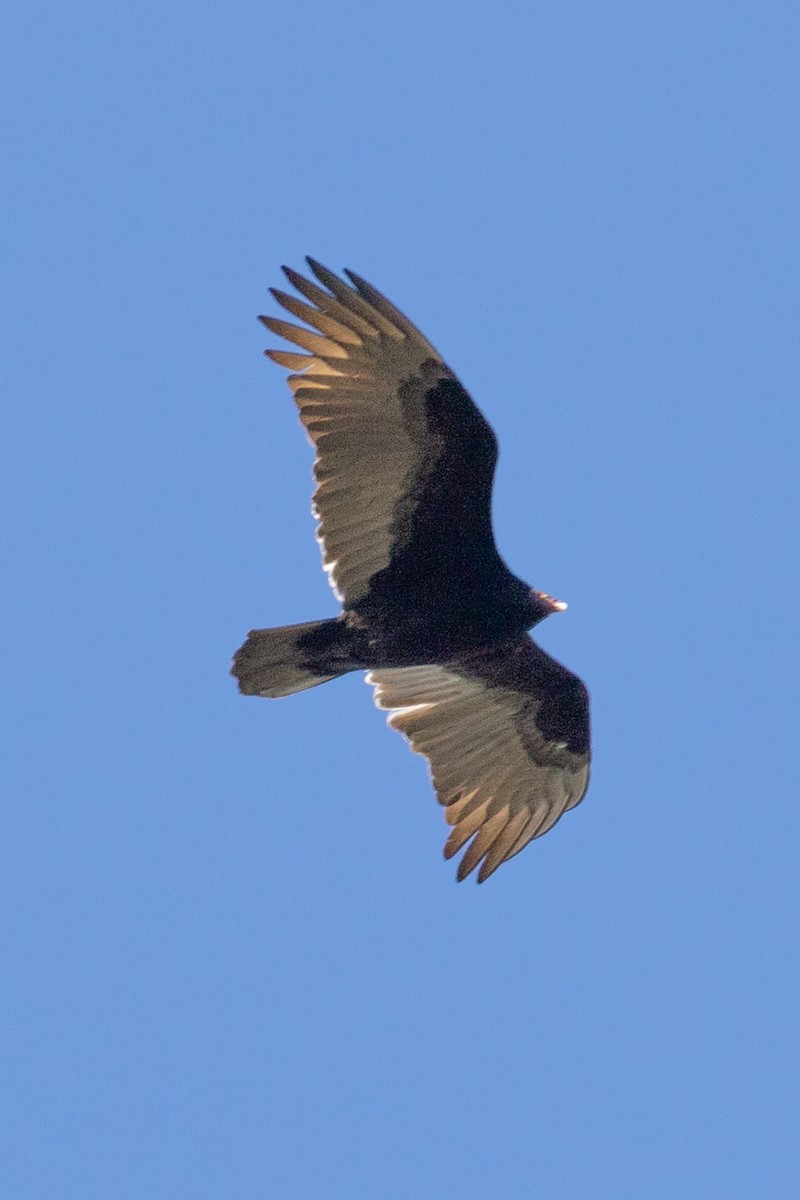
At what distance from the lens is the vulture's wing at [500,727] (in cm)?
1325

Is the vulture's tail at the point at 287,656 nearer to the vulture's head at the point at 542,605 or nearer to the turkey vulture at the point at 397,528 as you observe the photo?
the turkey vulture at the point at 397,528

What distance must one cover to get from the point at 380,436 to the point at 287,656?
52.4 inches

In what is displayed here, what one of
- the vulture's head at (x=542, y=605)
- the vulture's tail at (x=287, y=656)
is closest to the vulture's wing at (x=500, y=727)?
the vulture's head at (x=542, y=605)

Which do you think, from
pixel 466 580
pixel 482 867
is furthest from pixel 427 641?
pixel 482 867

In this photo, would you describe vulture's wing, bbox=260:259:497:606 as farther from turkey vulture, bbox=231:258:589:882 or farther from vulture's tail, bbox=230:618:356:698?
vulture's tail, bbox=230:618:356:698

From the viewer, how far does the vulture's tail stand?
40.3 feet

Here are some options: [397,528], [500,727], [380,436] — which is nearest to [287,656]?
→ [397,528]

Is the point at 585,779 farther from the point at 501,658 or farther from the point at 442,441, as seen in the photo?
the point at 442,441

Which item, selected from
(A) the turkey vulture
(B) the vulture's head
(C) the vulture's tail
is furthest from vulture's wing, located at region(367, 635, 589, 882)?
(C) the vulture's tail

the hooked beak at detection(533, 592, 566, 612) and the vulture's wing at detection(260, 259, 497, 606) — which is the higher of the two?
the vulture's wing at detection(260, 259, 497, 606)

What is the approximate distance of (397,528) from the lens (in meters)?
12.4

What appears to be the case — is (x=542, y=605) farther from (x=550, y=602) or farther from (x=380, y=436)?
(x=380, y=436)

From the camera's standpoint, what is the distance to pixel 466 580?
12.4 metres

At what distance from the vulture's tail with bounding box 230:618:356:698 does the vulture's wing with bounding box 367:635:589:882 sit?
1.11 meters
